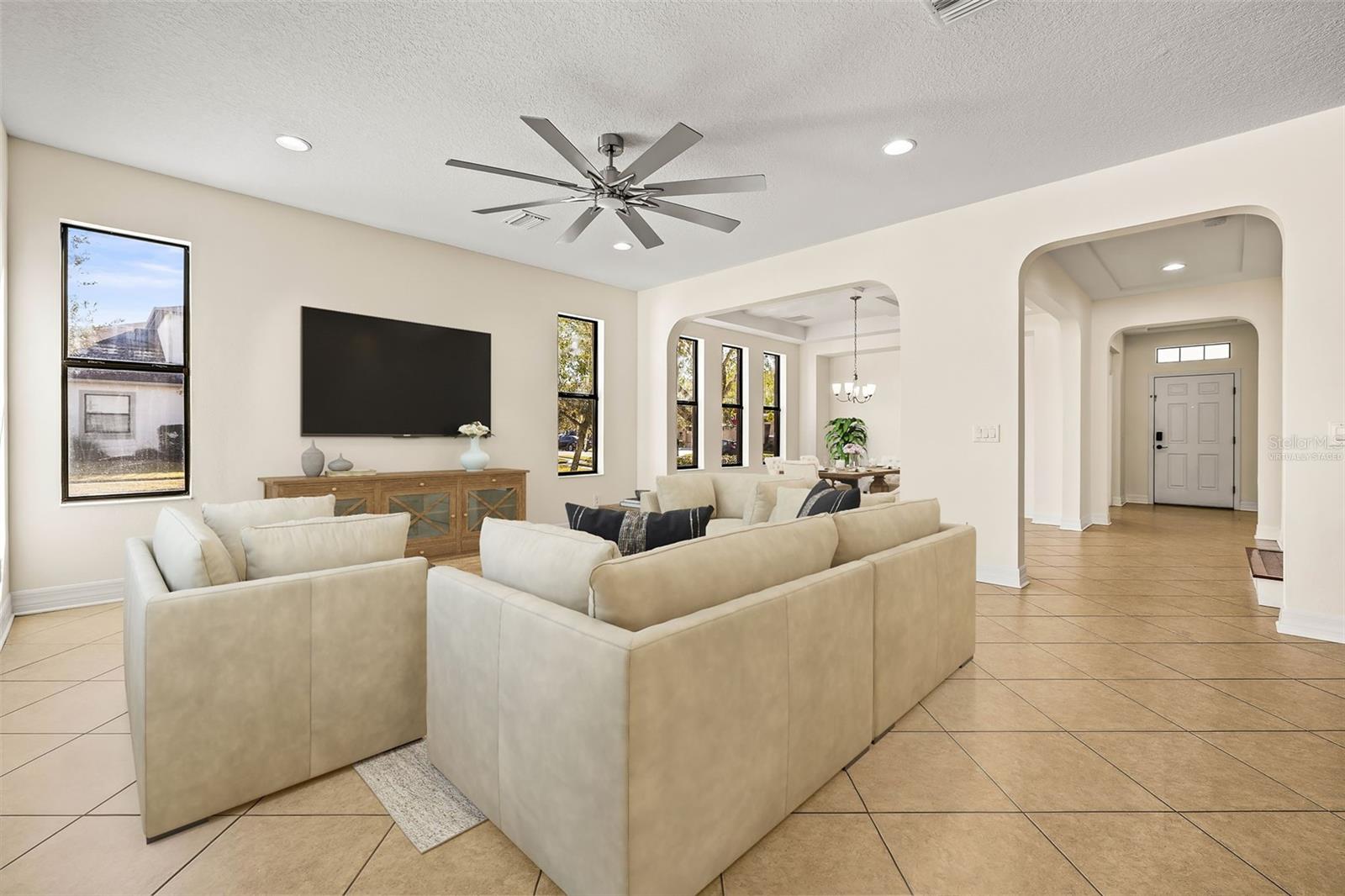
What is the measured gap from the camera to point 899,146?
3.51 m

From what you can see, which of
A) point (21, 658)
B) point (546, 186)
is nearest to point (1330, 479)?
point (546, 186)

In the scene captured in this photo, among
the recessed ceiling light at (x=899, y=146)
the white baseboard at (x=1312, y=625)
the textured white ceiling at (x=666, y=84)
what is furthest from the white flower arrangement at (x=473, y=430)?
the white baseboard at (x=1312, y=625)

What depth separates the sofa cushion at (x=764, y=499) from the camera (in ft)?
13.6

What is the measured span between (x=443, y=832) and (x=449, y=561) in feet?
11.7

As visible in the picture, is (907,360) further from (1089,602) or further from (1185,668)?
(1185,668)

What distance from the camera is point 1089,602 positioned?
3838 mm

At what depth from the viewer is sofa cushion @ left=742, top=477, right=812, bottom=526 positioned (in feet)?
13.6

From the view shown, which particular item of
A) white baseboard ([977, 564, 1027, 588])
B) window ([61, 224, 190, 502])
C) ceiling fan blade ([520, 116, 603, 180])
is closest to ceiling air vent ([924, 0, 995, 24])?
ceiling fan blade ([520, 116, 603, 180])

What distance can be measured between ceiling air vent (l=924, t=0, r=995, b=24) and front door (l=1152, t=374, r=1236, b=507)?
343 inches

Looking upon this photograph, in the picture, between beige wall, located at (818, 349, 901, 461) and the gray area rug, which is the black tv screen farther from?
beige wall, located at (818, 349, 901, 461)

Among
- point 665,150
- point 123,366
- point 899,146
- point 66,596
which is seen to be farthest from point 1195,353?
point 66,596

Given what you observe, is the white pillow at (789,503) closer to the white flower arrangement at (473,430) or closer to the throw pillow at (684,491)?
the throw pillow at (684,491)

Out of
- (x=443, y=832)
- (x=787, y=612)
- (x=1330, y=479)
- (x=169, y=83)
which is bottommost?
(x=443, y=832)

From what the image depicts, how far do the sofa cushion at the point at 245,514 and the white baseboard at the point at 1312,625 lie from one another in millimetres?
4890
